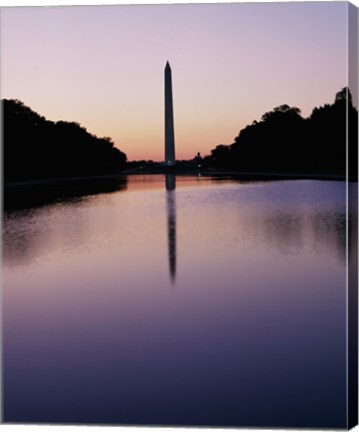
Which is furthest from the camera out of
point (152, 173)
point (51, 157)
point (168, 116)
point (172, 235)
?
point (51, 157)

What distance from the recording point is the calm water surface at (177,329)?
16.8 ft

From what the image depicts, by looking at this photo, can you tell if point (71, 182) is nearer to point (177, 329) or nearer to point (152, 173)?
point (152, 173)

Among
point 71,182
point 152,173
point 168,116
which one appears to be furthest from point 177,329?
point 71,182

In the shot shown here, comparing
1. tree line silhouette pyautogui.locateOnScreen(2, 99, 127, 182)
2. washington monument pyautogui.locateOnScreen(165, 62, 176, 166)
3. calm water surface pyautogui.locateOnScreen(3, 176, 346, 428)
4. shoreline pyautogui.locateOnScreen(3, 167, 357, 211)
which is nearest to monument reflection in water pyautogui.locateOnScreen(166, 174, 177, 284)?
calm water surface pyautogui.locateOnScreen(3, 176, 346, 428)

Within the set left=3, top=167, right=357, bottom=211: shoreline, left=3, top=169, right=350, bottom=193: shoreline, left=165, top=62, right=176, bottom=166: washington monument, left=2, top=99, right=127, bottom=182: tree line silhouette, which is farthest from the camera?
left=3, top=167, right=357, bottom=211: shoreline

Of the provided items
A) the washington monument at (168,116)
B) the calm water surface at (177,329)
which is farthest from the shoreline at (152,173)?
the washington monument at (168,116)

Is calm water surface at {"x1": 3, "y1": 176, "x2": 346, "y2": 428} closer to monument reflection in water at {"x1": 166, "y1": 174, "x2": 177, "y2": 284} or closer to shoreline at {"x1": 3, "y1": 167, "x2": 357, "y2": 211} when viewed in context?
monument reflection in water at {"x1": 166, "y1": 174, "x2": 177, "y2": 284}

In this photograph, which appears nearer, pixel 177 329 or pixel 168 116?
pixel 177 329

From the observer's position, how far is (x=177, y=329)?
6.77 m

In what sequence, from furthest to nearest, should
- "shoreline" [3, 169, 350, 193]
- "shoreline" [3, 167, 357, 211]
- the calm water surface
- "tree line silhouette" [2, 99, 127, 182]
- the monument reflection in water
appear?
"shoreline" [3, 167, 357, 211]
"shoreline" [3, 169, 350, 193]
"tree line silhouette" [2, 99, 127, 182]
the monument reflection in water
the calm water surface

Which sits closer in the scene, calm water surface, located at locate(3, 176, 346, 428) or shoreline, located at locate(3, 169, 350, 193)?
calm water surface, located at locate(3, 176, 346, 428)

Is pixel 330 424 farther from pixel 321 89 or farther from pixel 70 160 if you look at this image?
pixel 70 160

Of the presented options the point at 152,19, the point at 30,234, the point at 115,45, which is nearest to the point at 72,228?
the point at 30,234

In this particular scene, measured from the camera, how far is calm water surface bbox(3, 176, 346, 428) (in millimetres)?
5113
